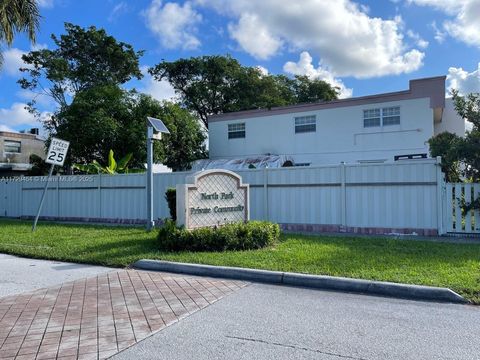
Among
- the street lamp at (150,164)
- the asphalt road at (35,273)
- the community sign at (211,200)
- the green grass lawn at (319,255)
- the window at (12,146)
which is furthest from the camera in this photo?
the window at (12,146)

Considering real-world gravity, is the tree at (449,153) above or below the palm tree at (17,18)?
below

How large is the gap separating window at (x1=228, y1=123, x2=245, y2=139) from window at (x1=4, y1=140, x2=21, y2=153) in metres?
23.6

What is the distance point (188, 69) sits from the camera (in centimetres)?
4000

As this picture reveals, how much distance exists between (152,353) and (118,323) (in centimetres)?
102

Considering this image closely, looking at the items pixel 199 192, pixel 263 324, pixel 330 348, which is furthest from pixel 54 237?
pixel 330 348

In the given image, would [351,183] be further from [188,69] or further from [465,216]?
[188,69]

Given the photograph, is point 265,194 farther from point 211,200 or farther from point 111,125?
point 111,125

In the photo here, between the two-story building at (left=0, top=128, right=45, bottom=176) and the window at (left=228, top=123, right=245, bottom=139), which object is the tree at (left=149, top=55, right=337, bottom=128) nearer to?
the window at (left=228, top=123, right=245, bottom=139)

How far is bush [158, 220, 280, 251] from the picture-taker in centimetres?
937

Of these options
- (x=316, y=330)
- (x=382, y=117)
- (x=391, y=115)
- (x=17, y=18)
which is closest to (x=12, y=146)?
(x=17, y=18)

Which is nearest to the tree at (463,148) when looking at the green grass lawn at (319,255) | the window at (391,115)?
the green grass lawn at (319,255)

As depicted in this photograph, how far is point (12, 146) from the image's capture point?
129 ft

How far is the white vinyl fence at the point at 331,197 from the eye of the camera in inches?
449

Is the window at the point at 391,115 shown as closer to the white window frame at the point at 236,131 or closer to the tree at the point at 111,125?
the white window frame at the point at 236,131
